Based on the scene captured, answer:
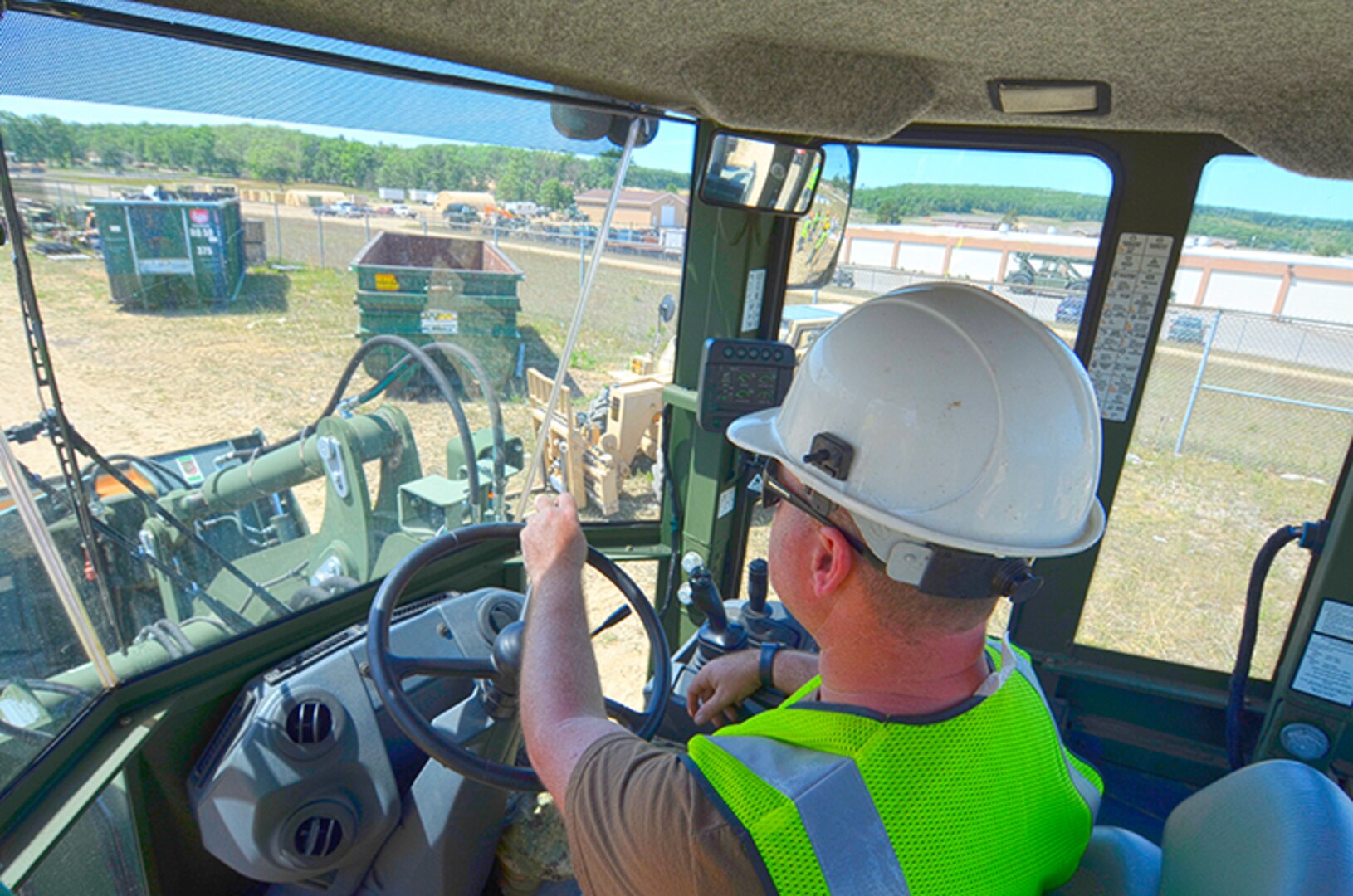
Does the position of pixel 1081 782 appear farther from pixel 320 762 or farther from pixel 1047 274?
pixel 1047 274

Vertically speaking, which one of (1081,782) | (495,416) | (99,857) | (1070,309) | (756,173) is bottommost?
(99,857)

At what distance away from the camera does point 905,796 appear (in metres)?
0.93

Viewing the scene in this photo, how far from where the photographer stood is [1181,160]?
237cm

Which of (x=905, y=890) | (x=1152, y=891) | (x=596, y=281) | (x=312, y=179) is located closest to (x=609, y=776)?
(x=905, y=890)

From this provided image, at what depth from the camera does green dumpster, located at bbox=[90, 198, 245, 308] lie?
5.45 ft

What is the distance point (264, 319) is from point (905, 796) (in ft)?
6.46

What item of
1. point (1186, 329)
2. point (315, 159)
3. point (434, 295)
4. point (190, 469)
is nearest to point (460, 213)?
point (434, 295)

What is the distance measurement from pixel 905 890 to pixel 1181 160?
2385 mm

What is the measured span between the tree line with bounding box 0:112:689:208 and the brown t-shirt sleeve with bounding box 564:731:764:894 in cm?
141

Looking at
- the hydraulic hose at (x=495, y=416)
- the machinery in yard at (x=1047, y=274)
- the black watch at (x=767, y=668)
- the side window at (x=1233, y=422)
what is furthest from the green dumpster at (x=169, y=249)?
the side window at (x=1233, y=422)

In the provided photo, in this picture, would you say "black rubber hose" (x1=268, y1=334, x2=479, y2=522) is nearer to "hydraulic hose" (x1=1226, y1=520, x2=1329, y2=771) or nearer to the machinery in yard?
the machinery in yard

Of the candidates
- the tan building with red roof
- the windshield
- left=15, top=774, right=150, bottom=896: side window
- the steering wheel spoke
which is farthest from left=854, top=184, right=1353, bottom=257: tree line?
left=15, top=774, right=150, bottom=896: side window

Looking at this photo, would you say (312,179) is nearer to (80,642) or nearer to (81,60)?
(81,60)

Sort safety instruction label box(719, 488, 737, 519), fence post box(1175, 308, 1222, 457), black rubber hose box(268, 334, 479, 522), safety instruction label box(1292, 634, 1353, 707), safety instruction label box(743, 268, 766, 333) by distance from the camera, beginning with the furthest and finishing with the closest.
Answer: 1. safety instruction label box(719, 488, 737, 519)
2. safety instruction label box(743, 268, 766, 333)
3. fence post box(1175, 308, 1222, 457)
4. safety instruction label box(1292, 634, 1353, 707)
5. black rubber hose box(268, 334, 479, 522)
